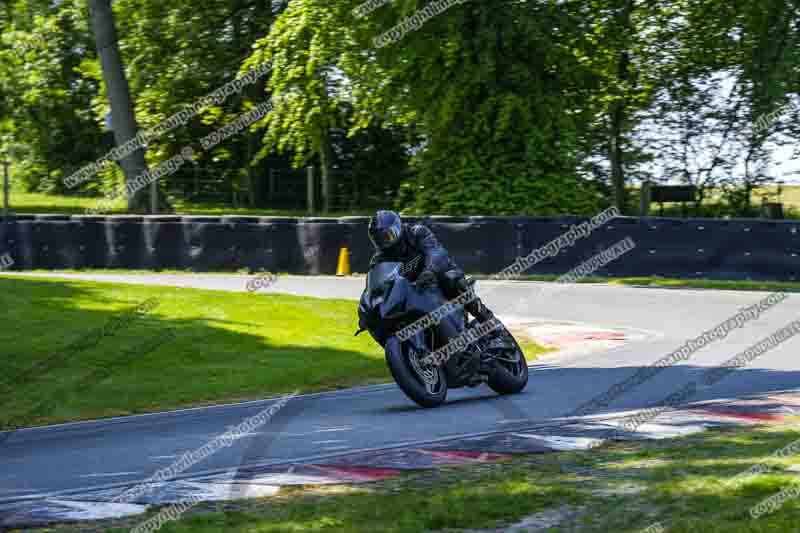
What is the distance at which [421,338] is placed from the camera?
1021cm

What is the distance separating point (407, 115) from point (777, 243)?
347 inches

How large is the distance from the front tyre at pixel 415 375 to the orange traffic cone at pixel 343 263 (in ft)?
46.2

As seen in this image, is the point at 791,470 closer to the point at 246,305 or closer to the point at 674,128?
the point at 246,305

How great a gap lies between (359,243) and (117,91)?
36.3 feet

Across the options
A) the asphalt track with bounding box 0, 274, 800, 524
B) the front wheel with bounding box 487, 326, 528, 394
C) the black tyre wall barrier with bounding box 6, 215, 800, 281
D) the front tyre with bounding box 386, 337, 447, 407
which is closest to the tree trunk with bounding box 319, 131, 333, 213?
the black tyre wall barrier with bounding box 6, 215, 800, 281

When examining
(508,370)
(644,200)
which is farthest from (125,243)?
(508,370)

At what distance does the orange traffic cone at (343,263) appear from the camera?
81.0 ft

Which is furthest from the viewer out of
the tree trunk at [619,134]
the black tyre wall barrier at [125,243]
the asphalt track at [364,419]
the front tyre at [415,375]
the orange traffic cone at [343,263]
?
the tree trunk at [619,134]

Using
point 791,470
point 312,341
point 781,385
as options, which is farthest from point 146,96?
point 791,470

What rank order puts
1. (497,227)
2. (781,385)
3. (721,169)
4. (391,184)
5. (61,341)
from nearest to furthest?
(781,385) → (61,341) → (497,227) → (721,169) → (391,184)

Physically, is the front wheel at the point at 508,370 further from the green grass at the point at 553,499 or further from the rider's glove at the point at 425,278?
the green grass at the point at 553,499

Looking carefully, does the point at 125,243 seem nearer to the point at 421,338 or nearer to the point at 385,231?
the point at 385,231

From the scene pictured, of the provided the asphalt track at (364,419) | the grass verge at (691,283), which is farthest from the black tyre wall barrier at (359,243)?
the asphalt track at (364,419)

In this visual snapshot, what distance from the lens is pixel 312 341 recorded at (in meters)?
15.8
